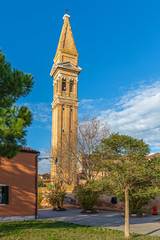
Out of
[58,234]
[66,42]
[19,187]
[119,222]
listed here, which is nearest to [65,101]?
[66,42]

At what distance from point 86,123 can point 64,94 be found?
23.7m

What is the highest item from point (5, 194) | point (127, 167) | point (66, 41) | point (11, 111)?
point (66, 41)

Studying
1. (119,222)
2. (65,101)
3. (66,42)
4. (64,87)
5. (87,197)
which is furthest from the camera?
(66,42)

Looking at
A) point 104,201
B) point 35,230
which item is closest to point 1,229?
point 35,230

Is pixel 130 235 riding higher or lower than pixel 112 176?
lower

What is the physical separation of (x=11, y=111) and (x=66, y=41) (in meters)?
46.8

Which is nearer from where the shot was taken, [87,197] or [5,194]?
[5,194]

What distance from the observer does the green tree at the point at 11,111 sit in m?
8.52

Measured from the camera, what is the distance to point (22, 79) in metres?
9.33

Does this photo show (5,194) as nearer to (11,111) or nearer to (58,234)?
(58,234)

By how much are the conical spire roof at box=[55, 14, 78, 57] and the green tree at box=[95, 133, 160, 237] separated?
42.5 metres

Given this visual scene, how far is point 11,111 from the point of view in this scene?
8844mm

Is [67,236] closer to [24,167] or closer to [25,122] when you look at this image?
[25,122]

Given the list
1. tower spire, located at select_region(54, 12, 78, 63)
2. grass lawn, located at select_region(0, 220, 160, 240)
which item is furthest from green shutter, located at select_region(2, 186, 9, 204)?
tower spire, located at select_region(54, 12, 78, 63)
